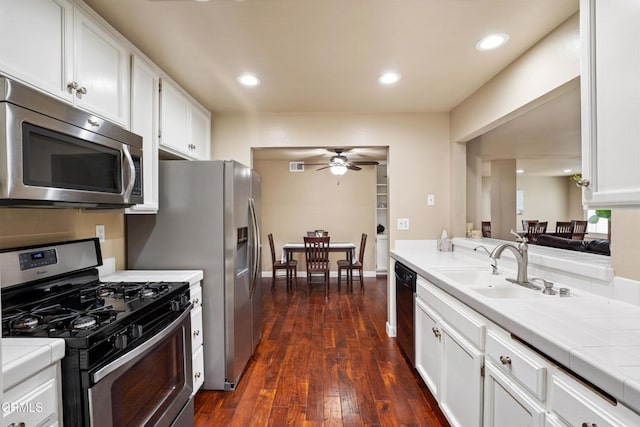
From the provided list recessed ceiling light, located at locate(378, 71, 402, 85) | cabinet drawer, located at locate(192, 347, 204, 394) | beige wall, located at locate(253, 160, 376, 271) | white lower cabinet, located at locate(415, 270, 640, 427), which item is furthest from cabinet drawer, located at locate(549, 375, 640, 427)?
beige wall, located at locate(253, 160, 376, 271)

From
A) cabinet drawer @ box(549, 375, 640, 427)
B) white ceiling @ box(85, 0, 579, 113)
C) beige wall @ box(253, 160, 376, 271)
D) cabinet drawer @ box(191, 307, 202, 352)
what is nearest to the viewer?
cabinet drawer @ box(549, 375, 640, 427)

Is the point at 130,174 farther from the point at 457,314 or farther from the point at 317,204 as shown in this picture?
the point at 317,204

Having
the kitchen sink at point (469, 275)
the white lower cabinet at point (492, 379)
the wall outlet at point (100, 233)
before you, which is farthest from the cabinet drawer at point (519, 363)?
the wall outlet at point (100, 233)

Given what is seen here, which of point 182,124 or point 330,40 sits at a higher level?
point 330,40

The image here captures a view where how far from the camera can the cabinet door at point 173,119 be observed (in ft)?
7.30

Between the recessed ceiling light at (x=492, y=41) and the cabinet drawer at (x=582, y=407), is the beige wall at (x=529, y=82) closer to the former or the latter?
the recessed ceiling light at (x=492, y=41)

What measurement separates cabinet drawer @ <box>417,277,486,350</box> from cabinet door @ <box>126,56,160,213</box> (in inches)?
77.5

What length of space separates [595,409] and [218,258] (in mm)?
2026

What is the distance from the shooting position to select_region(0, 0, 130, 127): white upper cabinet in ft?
3.85

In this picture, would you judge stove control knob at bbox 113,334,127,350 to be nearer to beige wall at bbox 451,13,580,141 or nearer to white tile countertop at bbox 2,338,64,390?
white tile countertop at bbox 2,338,64,390

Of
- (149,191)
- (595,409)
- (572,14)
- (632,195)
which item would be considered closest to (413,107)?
(572,14)

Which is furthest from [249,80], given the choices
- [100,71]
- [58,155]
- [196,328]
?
[196,328]

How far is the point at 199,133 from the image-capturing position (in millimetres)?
2871

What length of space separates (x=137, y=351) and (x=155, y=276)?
825 mm
